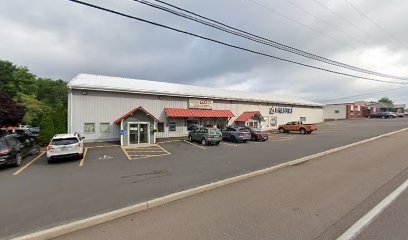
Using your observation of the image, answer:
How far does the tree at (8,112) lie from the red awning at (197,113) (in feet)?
41.4

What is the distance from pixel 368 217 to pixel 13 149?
597 inches

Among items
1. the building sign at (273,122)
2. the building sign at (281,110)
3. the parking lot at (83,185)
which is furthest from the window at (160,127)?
the building sign at (281,110)

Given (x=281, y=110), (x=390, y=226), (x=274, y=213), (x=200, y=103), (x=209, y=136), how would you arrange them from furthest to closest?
(x=281, y=110), (x=200, y=103), (x=209, y=136), (x=274, y=213), (x=390, y=226)

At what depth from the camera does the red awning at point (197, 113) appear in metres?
21.8

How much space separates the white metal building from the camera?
1839 centimetres

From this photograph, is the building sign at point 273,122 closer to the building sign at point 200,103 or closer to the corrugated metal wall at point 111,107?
the building sign at point 200,103

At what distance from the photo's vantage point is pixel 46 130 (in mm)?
17688

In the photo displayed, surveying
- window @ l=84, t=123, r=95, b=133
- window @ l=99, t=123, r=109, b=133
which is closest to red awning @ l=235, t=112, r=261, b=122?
window @ l=99, t=123, r=109, b=133

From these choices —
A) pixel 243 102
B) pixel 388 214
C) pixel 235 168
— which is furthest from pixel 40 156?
pixel 243 102

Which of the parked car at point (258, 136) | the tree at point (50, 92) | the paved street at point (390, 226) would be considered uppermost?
the tree at point (50, 92)

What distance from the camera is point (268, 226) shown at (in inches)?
157

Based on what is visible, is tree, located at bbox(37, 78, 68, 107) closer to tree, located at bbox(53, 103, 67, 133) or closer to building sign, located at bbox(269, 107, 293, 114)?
tree, located at bbox(53, 103, 67, 133)

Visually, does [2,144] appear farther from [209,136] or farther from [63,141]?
[209,136]

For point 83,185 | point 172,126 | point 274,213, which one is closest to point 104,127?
point 172,126
